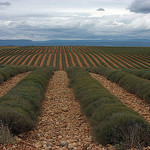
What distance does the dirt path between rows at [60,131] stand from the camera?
5074mm

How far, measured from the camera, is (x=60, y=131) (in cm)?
661

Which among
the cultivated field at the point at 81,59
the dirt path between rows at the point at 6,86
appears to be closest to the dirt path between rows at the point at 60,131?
the dirt path between rows at the point at 6,86

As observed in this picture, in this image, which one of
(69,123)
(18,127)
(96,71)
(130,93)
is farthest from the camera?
(96,71)

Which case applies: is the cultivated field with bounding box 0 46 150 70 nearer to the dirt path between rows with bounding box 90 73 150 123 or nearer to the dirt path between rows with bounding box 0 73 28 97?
the dirt path between rows with bounding box 0 73 28 97

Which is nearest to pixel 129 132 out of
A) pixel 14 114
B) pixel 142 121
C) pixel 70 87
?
pixel 142 121

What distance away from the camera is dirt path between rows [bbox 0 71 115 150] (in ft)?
16.6

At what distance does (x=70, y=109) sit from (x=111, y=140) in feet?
15.7

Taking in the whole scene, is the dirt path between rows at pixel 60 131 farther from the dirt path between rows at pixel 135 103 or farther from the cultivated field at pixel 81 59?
the cultivated field at pixel 81 59

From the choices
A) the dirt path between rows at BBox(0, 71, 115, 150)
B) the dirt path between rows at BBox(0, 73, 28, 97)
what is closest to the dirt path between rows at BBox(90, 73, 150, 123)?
the dirt path between rows at BBox(0, 71, 115, 150)

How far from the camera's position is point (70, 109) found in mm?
9445

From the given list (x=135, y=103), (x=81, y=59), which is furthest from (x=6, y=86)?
(x=81, y=59)

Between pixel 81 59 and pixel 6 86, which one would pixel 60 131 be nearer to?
pixel 6 86

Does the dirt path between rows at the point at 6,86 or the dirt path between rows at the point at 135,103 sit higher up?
the dirt path between rows at the point at 135,103

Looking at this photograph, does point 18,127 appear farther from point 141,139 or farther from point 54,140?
point 141,139
